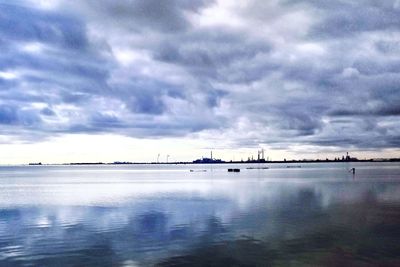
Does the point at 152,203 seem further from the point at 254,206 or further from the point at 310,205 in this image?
the point at 310,205

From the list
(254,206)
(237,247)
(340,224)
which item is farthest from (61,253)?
(254,206)

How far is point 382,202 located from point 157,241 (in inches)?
1710

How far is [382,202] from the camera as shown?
209 ft

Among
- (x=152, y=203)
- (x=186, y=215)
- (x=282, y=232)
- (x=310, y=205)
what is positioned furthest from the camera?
(x=152, y=203)

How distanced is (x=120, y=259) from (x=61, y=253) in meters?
5.39

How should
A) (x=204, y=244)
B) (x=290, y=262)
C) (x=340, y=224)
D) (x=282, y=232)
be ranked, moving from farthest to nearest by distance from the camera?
(x=340, y=224) → (x=282, y=232) → (x=204, y=244) → (x=290, y=262)

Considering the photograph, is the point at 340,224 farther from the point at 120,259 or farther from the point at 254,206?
the point at 120,259

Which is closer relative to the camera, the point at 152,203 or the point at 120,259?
the point at 120,259

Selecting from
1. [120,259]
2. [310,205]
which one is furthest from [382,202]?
[120,259]

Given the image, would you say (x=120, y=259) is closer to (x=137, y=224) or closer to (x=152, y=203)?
(x=137, y=224)

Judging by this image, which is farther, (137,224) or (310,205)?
(310,205)

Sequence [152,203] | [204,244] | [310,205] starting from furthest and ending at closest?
[152,203] < [310,205] < [204,244]

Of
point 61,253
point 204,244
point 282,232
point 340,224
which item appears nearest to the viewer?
point 61,253

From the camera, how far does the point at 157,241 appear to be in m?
34.9
